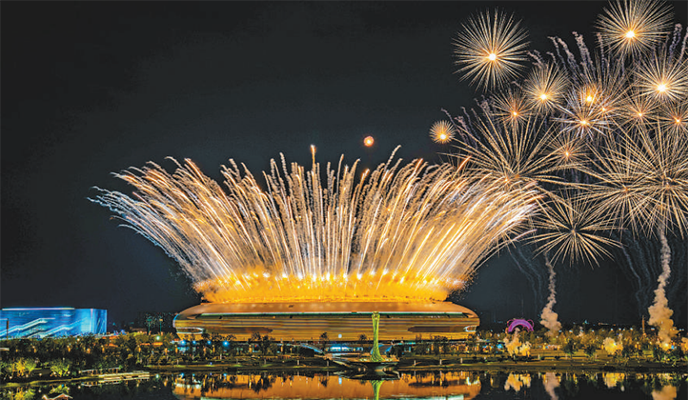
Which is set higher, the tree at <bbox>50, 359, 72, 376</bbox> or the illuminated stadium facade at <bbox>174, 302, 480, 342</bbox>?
the illuminated stadium facade at <bbox>174, 302, 480, 342</bbox>

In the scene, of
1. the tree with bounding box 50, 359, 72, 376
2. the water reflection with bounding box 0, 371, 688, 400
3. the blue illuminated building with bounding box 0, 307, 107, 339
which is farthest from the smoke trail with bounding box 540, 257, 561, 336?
the blue illuminated building with bounding box 0, 307, 107, 339

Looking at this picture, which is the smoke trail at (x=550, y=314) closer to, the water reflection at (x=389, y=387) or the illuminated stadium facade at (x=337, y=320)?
the illuminated stadium facade at (x=337, y=320)

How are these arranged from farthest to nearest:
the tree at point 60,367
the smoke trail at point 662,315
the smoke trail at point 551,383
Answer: the smoke trail at point 662,315
the tree at point 60,367
the smoke trail at point 551,383

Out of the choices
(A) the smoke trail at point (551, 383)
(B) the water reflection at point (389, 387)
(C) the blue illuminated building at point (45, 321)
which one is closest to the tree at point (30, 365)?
(B) the water reflection at point (389, 387)

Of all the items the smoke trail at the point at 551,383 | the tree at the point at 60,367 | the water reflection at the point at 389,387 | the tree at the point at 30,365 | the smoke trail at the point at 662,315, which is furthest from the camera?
the smoke trail at the point at 662,315

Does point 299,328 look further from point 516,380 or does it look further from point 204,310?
point 516,380

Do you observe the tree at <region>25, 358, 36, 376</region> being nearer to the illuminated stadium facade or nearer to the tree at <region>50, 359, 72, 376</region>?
the tree at <region>50, 359, 72, 376</region>

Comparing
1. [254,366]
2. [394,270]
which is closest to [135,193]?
[254,366]
